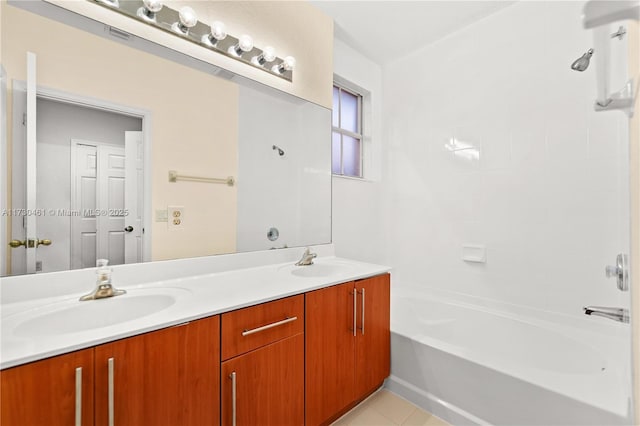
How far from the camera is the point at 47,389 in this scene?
0.69m

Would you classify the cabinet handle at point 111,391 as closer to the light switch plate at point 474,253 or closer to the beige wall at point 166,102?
the beige wall at point 166,102

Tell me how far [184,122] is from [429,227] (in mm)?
2029

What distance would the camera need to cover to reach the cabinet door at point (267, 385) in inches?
39.8

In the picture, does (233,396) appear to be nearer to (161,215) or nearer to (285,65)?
(161,215)

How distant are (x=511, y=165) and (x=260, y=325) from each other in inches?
79.3

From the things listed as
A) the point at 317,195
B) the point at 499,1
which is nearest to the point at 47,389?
the point at 317,195

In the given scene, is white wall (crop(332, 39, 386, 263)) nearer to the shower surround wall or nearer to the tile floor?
the shower surround wall

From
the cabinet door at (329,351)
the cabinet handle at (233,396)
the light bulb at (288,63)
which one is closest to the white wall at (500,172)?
the light bulb at (288,63)

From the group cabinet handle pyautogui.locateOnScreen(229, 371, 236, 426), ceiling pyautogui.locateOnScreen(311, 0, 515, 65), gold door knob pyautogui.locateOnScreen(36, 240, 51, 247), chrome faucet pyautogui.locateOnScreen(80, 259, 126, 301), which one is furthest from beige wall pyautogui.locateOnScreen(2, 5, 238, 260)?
ceiling pyautogui.locateOnScreen(311, 0, 515, 65)

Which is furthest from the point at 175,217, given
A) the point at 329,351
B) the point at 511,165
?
the point at 511,165

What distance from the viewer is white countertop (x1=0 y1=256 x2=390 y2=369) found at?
27.9 inches

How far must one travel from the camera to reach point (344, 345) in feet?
4.76

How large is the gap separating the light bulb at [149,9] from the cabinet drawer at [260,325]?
137cm

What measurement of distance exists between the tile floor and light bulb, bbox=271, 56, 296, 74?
2.11 meters
